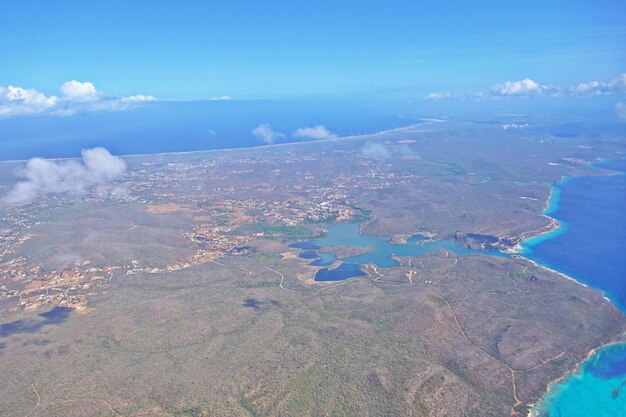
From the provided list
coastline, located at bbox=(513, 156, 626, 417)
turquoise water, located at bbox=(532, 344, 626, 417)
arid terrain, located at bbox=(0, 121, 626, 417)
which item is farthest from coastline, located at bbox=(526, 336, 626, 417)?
arid terrain, located at bbox=(0, 121, 626, 417)

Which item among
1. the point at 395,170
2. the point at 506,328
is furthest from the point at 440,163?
the point at 506,328

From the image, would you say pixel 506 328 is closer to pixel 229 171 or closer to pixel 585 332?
pixel 585 332

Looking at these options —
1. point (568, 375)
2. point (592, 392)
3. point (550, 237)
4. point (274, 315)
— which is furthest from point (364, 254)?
point (592, 392)

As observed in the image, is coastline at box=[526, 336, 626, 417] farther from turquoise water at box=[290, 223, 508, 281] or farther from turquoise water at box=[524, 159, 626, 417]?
turquoise water at box=[290, 223, 508, 281]

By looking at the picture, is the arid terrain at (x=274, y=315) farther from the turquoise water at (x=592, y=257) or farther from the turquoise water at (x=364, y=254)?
the turquoise water at (x=364, y=254)

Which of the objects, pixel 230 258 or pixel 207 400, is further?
pixel 230 258

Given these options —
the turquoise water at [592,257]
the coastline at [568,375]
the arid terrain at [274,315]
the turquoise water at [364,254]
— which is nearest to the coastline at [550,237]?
the coastline at [568,375]
